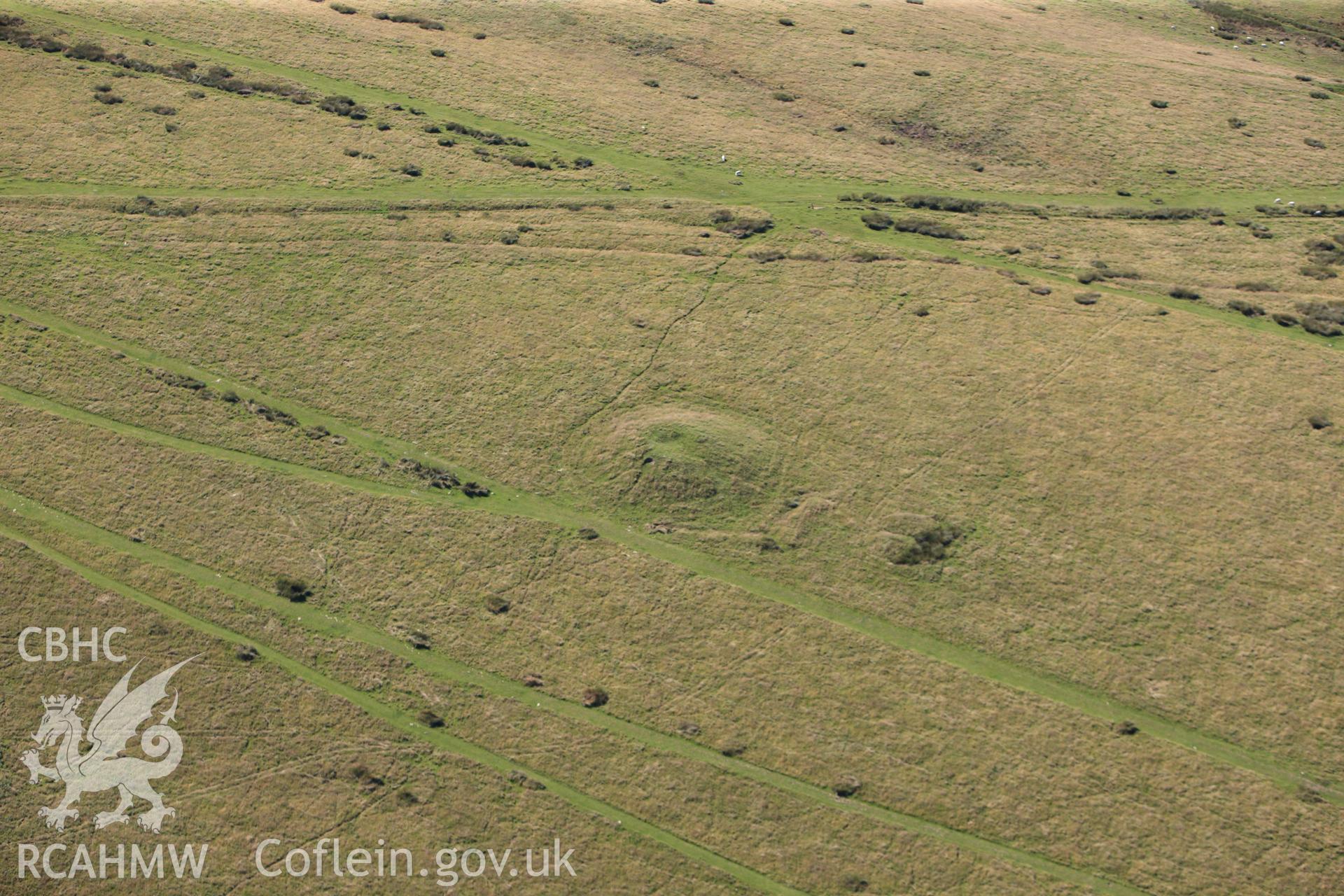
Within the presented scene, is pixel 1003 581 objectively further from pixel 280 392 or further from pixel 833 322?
pixel 280 392

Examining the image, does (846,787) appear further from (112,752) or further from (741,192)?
(741,192)

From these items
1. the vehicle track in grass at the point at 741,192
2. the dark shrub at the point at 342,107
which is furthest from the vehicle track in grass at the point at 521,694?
the dark shrub at the point at 342,107

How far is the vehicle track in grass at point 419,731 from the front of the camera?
196 feet

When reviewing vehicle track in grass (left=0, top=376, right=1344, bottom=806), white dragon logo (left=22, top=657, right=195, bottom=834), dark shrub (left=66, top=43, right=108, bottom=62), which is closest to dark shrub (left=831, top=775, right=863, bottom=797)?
vehicle track in grass (left=0, top=376, right=1344, bottom=806)

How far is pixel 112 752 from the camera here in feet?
210

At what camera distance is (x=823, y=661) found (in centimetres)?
6900

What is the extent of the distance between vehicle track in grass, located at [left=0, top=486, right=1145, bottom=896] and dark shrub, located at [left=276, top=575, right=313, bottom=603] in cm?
36

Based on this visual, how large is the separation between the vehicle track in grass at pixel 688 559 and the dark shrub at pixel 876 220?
44.8 meters

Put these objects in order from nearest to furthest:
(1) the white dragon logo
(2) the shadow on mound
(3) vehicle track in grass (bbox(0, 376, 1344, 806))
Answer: (1) the white dragon logo → (3) vehicle track in grass (bbox(0, 376, 1344, 806)) → (2) the shadow on mound

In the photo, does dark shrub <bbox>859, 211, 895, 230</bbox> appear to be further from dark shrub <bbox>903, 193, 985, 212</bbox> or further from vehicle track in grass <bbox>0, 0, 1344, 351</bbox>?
dark shrub <bbox>903, 193, 985, 212</bbox>

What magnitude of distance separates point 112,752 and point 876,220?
75.8 meters

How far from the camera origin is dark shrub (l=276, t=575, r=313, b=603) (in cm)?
7169

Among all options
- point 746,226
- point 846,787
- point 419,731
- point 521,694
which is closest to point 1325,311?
point 746,226

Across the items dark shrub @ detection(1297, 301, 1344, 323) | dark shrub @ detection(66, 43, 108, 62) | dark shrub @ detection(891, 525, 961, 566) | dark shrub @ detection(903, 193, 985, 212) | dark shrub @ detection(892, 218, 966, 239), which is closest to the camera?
dark shrub @ detection(891, 525, 961, 566)
